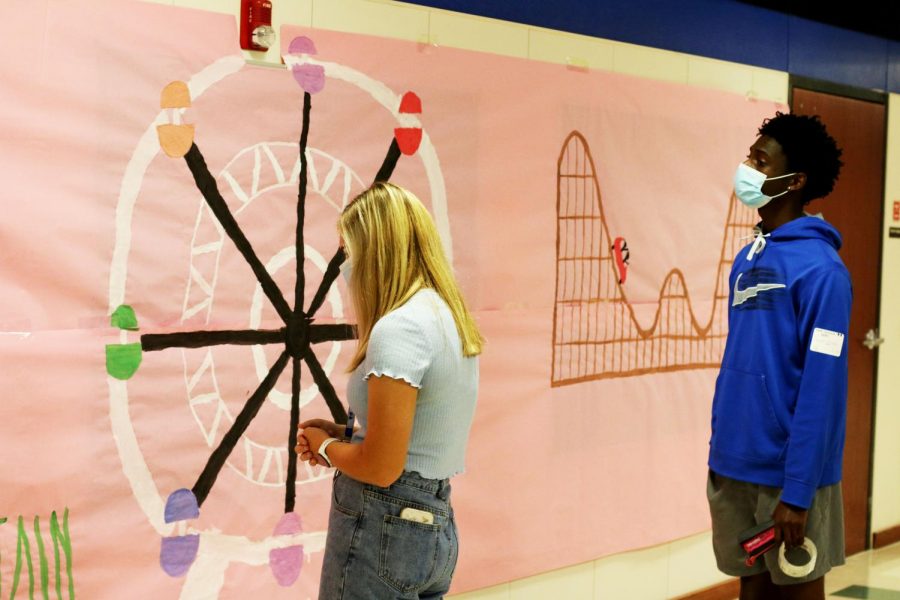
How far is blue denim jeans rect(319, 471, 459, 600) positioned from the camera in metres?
1.79

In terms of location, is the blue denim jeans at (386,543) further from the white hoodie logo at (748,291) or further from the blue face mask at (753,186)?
the blue face mask at (753,186)

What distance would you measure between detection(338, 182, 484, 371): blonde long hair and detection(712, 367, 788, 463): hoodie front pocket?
2.76 ft

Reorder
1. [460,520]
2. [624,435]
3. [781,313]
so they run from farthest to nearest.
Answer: [624,435], [460,520], [781,313]

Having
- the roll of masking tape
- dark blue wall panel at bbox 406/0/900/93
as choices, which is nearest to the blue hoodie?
the roll of masking tape

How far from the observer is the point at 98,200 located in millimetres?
2266

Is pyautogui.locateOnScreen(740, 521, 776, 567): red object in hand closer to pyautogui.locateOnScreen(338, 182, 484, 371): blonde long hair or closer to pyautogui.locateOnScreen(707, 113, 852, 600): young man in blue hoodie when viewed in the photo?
pyautogui.locateOnScreen(707, 113, 852, 600): young man in blue hoodie

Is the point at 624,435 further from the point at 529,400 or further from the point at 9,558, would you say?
the point at 9,558

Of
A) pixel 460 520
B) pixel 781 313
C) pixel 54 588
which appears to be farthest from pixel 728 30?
pixel 54 588

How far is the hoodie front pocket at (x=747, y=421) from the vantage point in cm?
234

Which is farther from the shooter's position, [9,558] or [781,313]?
[781,313]

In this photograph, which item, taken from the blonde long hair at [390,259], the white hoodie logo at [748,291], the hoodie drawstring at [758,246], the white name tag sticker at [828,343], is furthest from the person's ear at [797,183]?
the blonde long hair at [390,259]

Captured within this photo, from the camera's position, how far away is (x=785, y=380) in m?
2.33

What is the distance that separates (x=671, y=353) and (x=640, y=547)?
679 millimetres

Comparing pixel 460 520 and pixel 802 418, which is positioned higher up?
pixel 802 418
